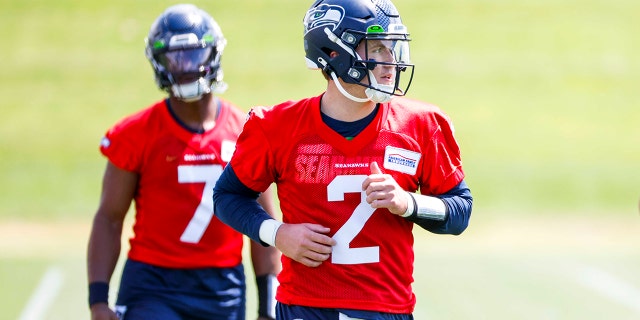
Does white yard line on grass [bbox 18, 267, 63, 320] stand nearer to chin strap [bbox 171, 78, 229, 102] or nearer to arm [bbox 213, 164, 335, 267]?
chin strap [bbox 171, 78, 229, 102]

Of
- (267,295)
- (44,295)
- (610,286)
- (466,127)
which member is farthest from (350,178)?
(466,127)

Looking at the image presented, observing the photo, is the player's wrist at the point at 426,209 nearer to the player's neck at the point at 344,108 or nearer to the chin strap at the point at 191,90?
the player's neck at the point at 344,108

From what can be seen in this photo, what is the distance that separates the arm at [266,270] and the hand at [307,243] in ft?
3.62

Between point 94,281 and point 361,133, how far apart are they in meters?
1.72

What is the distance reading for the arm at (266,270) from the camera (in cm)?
524

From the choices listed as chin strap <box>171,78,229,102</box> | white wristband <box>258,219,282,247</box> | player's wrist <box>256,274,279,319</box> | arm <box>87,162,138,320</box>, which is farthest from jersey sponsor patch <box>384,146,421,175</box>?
arm <box>87,162,138,320</box>

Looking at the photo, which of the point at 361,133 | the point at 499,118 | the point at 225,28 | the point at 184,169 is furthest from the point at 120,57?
the point at 361,133

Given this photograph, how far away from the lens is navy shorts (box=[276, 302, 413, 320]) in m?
4.11

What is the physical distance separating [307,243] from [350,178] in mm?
297

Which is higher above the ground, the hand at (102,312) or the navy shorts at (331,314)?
the navy shorts at (331,314)

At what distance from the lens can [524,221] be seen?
13.5m

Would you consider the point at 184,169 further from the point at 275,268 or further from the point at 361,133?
the point at 361,133

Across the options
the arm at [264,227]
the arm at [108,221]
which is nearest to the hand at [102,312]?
the arm at [108,221]

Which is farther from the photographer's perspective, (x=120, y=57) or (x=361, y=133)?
(x=120, y=57)
